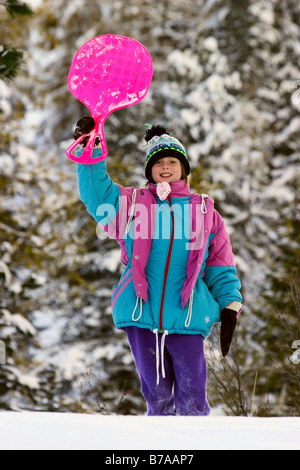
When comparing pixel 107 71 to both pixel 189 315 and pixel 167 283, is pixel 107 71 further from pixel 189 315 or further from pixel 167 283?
pixel 189 315

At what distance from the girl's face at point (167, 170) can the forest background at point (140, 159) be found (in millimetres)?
6371

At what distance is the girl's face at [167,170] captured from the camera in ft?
11.0

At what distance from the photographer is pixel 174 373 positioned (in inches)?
125

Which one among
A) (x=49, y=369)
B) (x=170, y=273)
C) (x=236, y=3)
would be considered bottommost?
Result: (x=49, y=369)

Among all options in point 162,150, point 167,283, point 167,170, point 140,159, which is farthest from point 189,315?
point 140,159

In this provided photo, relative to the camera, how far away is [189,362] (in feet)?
10.1

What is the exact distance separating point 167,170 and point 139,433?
1.67 m

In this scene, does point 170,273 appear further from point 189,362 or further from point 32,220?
point 32,220

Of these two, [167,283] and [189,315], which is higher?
[167,283]

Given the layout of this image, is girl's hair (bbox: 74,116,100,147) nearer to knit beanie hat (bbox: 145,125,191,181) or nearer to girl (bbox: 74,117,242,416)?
girl (bbox: 74,117,242,416)

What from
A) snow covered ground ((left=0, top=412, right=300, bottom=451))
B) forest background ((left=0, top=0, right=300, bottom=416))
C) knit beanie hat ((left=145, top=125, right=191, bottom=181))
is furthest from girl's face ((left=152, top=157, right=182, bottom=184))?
forest background ((left=0, top=0, right=300, bottom=416))

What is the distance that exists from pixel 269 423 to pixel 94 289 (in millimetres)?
9673

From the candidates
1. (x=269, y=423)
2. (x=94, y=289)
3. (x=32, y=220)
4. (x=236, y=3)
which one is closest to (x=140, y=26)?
(x=236, y=3)

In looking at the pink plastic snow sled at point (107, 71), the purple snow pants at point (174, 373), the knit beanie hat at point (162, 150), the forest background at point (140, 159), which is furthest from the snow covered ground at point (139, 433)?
the forest background at point (140, 159)
